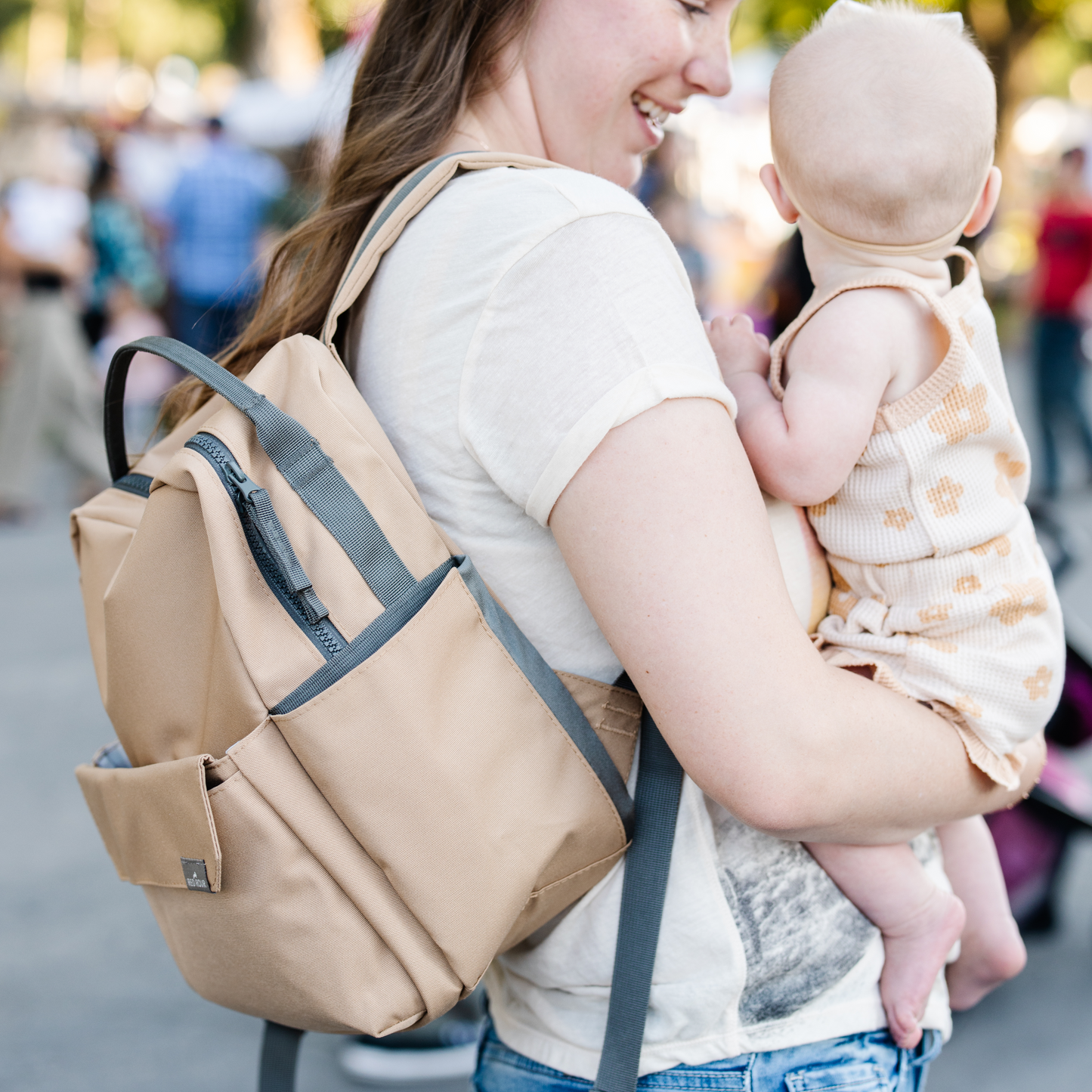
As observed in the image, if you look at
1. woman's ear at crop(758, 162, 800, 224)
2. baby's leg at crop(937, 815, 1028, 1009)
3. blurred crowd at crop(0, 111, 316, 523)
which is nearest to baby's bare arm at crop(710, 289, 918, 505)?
woman's ear at crop(758, 162, 800, 224)

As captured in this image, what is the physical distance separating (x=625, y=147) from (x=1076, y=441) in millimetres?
7688

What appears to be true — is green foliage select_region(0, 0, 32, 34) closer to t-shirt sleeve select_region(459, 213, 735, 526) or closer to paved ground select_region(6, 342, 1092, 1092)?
paved ground select_region(6, 342, 1092, 1092)

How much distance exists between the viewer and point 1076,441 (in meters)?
8.07

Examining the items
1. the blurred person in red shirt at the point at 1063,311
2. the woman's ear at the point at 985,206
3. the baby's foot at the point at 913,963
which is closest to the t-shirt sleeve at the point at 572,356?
the woman's ear at the point at 985,206

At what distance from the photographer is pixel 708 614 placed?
Result: 93 cm

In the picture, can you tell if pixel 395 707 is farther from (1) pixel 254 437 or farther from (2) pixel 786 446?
(2) pixel 786 446

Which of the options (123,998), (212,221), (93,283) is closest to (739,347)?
(123,998)

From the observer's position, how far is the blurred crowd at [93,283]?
7062mm

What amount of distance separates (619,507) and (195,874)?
1.70ft

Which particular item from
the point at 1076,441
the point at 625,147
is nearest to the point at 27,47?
the point at 1076,441

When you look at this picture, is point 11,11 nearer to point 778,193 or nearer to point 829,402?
point 778,193

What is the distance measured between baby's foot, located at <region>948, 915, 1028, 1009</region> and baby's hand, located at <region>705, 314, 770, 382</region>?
0.75m

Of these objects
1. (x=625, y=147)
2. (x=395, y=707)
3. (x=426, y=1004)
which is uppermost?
(x=625, y=147)

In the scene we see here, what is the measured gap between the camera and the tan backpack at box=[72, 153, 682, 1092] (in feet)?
3.16
